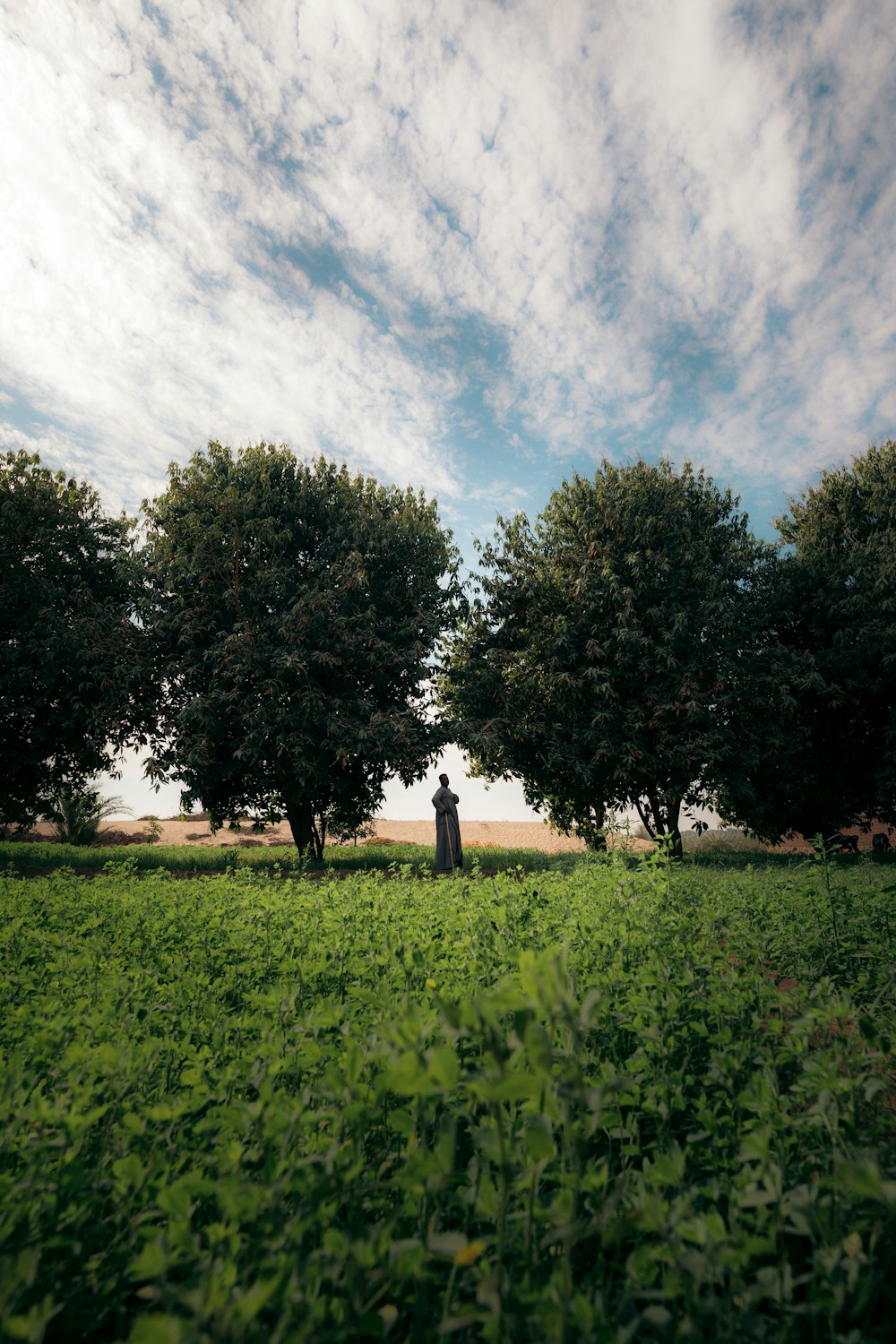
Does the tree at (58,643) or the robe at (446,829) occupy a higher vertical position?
the tree at (58,643)

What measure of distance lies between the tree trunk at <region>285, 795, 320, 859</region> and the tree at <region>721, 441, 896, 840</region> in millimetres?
13158

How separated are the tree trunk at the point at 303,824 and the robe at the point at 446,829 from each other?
5.72 metres

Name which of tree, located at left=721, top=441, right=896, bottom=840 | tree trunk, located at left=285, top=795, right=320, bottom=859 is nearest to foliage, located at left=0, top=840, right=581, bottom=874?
tree trunk, located at left=285, top=795, right=320, bottom=859

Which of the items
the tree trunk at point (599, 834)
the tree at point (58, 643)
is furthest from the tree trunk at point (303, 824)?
the tree trunk at point (599, 834)

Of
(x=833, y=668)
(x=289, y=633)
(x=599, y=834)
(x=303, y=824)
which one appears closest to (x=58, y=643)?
(x=289, y=633)

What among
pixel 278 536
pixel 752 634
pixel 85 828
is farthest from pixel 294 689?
pixel 85 828

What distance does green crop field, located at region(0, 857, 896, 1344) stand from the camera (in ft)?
4.98

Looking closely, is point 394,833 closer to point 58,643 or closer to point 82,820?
point 82,820

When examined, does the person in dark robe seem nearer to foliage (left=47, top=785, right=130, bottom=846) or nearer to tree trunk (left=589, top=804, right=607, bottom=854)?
tree trunk (left=589, top=804, right=607, bottom=854)

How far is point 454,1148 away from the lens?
1.62 metres

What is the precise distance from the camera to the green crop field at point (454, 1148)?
1.52 m

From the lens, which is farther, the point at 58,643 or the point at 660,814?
the point at 660,814

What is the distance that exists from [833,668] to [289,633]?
17.1 m

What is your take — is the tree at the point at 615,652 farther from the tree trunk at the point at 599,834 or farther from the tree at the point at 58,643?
the tree at the point at 58,643
